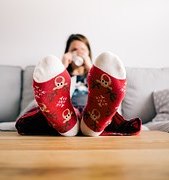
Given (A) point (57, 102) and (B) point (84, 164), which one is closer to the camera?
(B) point (84, 164)

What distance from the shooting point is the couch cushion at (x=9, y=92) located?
145cm

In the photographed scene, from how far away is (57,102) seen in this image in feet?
2.29

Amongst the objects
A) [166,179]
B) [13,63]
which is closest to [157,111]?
[13,63]

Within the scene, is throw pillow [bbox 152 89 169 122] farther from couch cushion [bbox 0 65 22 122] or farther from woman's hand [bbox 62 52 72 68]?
couch cushion [bbox 0 65 22 122]

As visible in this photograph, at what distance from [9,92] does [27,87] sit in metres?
0.09

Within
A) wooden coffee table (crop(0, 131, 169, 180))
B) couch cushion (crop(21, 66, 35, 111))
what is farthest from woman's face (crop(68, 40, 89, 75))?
wooden coffee table (crop(0, 131, 169, 180))

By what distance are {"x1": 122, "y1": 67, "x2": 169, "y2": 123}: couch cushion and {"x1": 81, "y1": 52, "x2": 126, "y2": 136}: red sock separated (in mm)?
753

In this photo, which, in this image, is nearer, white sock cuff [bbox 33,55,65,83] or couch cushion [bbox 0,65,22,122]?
white sock cuff [bbox 33,55,65,83]

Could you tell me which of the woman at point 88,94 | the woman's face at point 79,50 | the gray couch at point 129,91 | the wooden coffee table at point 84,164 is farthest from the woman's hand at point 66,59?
the wooden coffee table at point 84,164

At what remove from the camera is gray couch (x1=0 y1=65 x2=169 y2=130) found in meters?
1.45

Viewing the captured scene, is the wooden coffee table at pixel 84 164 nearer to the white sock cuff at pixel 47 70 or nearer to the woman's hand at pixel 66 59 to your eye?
the white sock cuff at pixel 47 70
